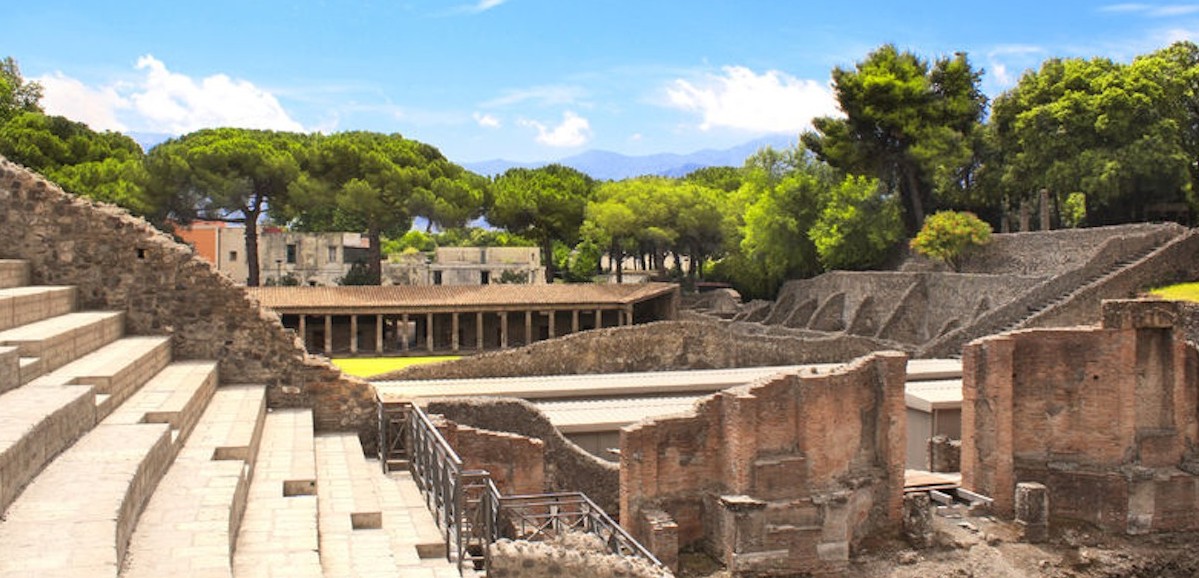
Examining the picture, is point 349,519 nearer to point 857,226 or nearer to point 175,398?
point 175,398

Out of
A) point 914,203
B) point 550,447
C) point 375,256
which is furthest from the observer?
point 375,256

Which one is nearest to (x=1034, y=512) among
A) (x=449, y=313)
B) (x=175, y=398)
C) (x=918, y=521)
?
(x=918, y=521)

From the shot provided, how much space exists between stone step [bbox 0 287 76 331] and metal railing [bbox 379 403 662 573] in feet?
15.6

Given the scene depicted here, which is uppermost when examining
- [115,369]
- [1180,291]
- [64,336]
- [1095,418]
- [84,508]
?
[64,336]

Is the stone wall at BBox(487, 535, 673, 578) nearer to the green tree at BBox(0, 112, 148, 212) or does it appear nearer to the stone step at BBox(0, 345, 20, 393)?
the stone step at BBox(0, 345, 20, 393)

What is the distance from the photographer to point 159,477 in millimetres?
11094

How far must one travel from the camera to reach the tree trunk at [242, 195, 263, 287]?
47.2 metres

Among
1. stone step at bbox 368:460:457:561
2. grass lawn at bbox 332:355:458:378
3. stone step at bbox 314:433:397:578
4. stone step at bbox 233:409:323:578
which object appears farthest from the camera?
grass lawn at bbox 332:355:458:378

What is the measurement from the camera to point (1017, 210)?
50.7m

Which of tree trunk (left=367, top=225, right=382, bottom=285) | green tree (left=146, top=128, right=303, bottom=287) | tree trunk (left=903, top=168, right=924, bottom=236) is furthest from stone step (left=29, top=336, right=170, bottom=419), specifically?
tree trunk (left=903, top=168, right=924, bottom=236)

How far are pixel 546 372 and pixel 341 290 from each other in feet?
43.1

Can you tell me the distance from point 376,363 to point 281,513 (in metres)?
26.9

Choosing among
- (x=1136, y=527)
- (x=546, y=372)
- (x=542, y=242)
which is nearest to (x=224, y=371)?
(x=546, y=372)

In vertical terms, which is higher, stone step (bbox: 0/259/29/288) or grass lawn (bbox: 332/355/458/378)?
stone step (bbox: 0/259/29/288)
